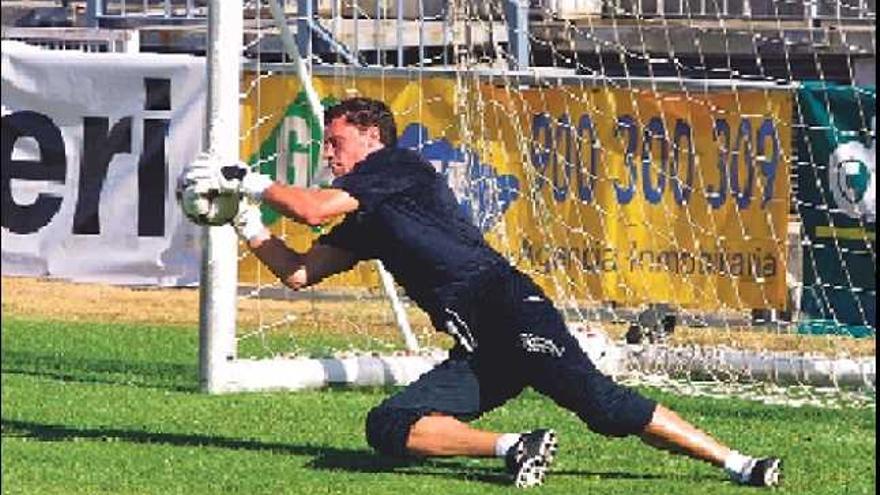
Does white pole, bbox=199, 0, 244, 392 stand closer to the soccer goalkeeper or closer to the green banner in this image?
the soccer goalkeeper

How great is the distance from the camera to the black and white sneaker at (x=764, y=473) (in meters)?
9.10

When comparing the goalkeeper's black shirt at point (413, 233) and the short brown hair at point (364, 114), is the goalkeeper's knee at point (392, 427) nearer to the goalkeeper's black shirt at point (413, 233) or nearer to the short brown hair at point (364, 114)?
the goalkeeper's black shirt at point (413, 233)

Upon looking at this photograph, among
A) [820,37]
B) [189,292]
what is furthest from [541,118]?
[189,292]

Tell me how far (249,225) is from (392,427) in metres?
0.91

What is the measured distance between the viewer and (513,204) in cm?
1588

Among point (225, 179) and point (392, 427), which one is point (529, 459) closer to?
point (392, 427)

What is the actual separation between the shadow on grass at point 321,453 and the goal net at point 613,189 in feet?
10.8

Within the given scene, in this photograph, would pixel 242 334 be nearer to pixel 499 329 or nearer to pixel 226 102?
pixel 226 102

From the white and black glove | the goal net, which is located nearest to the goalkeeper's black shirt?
the white and black glove

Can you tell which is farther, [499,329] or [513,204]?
[513,204]

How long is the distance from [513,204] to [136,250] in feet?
8.31

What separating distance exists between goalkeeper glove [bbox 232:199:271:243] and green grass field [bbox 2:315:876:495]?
0.86 m

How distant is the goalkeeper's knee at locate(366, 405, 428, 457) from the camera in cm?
925

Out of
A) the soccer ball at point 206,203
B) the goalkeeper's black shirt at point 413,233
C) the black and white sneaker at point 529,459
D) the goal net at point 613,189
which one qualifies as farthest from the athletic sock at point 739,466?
the goal net at point 613,189
